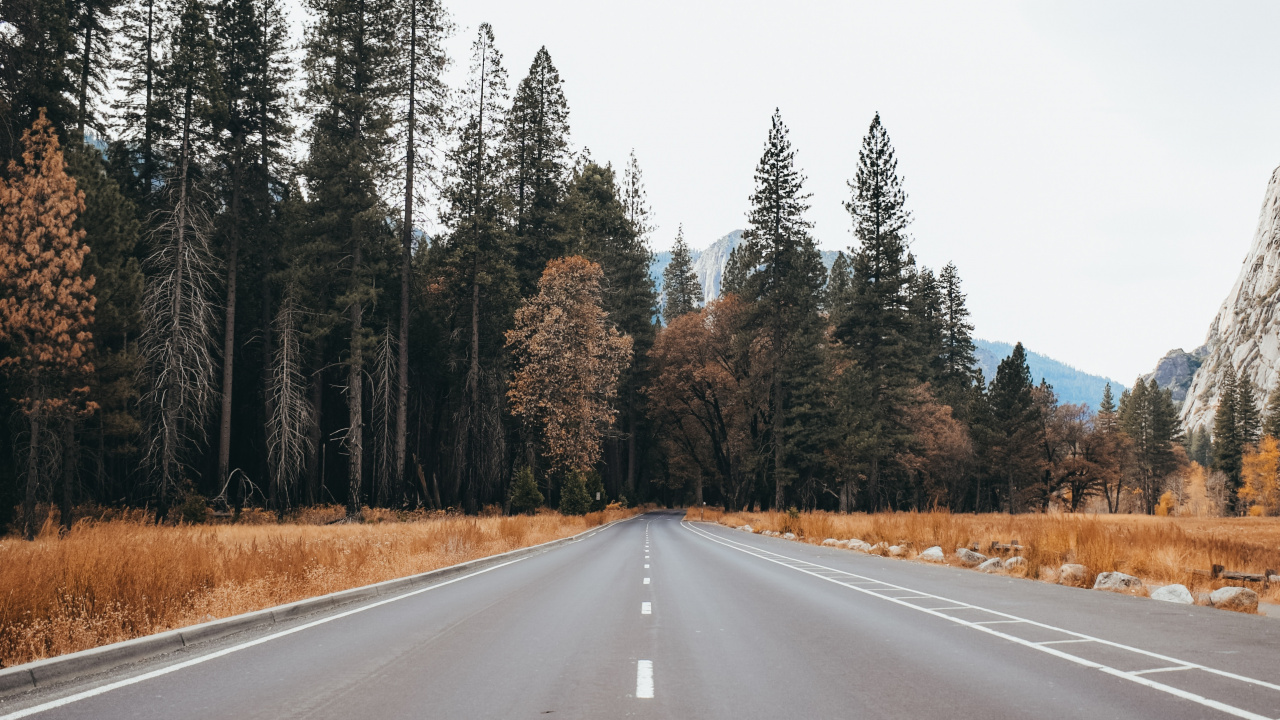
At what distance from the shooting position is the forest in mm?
24766

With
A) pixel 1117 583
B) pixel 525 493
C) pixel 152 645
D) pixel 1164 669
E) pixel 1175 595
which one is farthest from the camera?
pixel 525 493

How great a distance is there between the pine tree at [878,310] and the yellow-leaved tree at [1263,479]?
63.3 metres

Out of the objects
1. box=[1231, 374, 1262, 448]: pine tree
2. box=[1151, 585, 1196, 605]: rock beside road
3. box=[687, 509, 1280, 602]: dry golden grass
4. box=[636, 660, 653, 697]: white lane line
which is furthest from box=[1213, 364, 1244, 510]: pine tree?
box=[636, 660, 653, 697]: white lane line

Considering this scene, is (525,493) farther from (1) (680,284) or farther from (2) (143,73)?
(1) (680,284)

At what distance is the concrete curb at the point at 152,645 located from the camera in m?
5.77

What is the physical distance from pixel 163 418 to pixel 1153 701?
100 feet

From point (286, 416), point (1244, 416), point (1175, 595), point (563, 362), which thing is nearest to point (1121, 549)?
point (1175, 595)

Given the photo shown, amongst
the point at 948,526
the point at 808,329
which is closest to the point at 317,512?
the point at 948,526

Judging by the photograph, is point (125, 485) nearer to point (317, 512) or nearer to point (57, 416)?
point (317, 512)

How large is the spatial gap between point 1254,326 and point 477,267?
17601 cm

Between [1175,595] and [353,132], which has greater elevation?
[353,132]

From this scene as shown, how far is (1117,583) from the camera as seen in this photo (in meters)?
13.3

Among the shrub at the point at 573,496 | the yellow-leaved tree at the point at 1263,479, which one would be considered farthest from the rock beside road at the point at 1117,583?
the yellow-leaved tree at the point at 1263,479

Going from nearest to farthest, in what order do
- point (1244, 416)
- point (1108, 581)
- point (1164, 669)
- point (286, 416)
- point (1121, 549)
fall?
point (1164, 669), point (1108, 581), point (1121, 549), point (286, 416), point (1244, 416)
